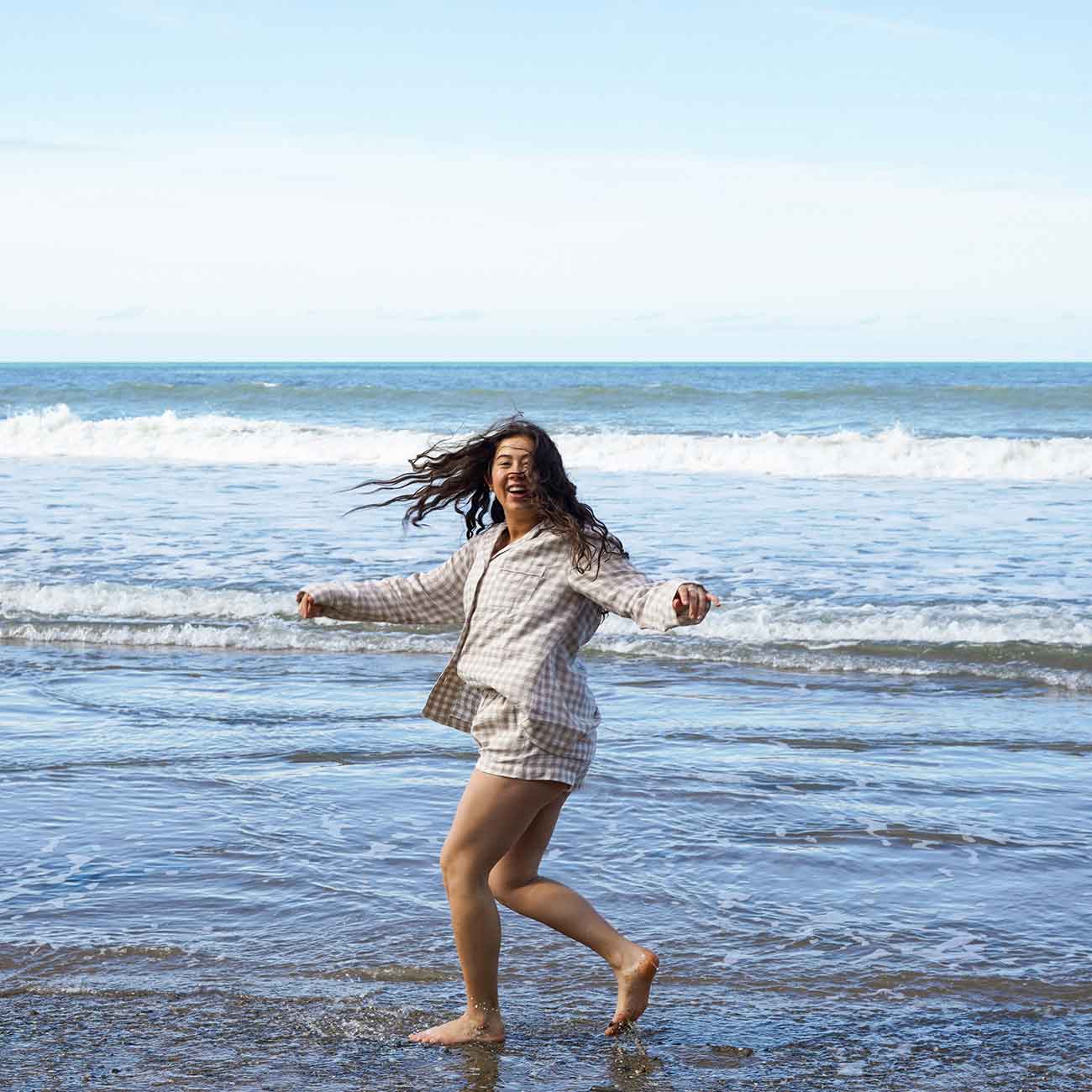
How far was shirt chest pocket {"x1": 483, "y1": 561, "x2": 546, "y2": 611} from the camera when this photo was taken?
3.65 metres

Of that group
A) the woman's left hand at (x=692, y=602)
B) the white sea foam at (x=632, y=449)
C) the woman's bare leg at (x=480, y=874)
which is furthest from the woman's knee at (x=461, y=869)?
the white sea foam at (x=632, y=449)

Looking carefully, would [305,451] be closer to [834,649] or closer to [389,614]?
[834,649]

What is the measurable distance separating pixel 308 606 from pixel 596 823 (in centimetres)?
227

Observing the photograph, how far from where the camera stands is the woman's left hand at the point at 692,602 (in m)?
3.34

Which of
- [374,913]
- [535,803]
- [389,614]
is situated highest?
[389,614]

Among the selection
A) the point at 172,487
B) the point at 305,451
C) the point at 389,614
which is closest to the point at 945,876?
the point at 389,614

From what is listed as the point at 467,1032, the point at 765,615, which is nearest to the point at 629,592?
the point at 467,1032

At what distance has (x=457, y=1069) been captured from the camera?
349cm

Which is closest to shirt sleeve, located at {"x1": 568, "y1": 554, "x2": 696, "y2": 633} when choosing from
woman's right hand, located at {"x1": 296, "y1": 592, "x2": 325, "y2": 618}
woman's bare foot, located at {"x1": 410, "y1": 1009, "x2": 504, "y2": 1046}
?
woman's right hand, located at {"x1": 296, "y1": 592, "x2": 325, "y2": 618}

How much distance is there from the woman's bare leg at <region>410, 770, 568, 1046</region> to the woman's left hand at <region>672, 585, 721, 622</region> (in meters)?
0.58

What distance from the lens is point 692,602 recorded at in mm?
3344

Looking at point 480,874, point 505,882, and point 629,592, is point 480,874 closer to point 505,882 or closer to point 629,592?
point 505,882

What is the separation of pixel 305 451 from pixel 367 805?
23.6 m

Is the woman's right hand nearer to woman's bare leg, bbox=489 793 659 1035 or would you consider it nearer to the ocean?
woman's bare leg, bbox=489 793 659 1035
